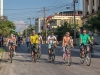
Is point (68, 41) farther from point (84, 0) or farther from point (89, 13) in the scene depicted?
point (84, 0)

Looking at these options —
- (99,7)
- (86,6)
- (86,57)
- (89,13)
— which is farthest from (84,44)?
(86,6)

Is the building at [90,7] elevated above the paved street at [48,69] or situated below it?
above

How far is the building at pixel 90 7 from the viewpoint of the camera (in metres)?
65.3

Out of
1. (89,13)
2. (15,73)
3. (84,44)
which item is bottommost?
(15,73)

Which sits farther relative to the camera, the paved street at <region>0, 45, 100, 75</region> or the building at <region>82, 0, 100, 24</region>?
the building at <region>82, 0, 100, 24</region>

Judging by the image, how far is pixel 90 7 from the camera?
69875mm

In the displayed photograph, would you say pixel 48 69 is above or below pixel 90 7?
below

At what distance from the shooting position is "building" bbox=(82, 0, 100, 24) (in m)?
65.3

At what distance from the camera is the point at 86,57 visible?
53.2ft

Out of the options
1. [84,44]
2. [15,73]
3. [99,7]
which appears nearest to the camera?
[15,73]

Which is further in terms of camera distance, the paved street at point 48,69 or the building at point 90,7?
the building at point 90,7

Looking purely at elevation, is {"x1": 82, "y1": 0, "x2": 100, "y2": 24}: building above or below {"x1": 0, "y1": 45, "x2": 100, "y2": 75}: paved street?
above

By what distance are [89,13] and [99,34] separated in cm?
1180

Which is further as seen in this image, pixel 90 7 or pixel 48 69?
pixel 90 7
